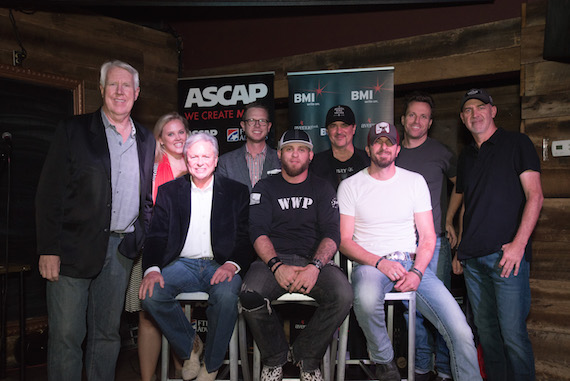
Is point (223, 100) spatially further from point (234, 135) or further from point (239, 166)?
point (239, 166)

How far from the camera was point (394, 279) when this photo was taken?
2.63 m

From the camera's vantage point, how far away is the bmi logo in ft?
14.7

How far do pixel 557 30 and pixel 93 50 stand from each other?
3771mm

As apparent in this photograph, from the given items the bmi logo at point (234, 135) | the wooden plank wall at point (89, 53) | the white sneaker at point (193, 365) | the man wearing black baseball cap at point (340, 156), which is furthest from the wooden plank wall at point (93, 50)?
the white sneaker at point (193, 365)

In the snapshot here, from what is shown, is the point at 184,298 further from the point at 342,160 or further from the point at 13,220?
the point at 13,220

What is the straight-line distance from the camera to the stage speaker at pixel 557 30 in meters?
2.89

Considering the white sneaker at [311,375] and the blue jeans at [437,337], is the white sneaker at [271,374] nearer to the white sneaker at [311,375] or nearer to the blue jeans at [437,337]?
the white sneaker at [311,375]

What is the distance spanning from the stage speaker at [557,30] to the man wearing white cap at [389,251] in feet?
4.13

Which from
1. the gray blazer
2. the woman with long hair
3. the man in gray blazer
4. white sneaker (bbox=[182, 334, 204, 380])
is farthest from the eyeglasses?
white sneaker (bbox=[182, 334, 204, 380])

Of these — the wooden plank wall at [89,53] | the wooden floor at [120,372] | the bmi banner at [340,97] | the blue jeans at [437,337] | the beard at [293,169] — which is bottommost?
the wooden floor at [120,372]

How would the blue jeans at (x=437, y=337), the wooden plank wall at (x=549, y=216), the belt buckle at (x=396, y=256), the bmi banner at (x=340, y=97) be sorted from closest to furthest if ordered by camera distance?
1. the belt buckle at (x=396, y=256)
2. the blue jeans at (x=437, y=337)
3. the wooden plank wall at (x=549, y=216)
4. the bmi banner at (x=340, y=97)

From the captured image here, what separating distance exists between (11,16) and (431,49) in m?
3.46

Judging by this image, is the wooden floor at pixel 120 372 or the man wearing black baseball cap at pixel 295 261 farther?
the wooden floor at pixel 120 372

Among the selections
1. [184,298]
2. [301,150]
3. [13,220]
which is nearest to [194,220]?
[184,298]
